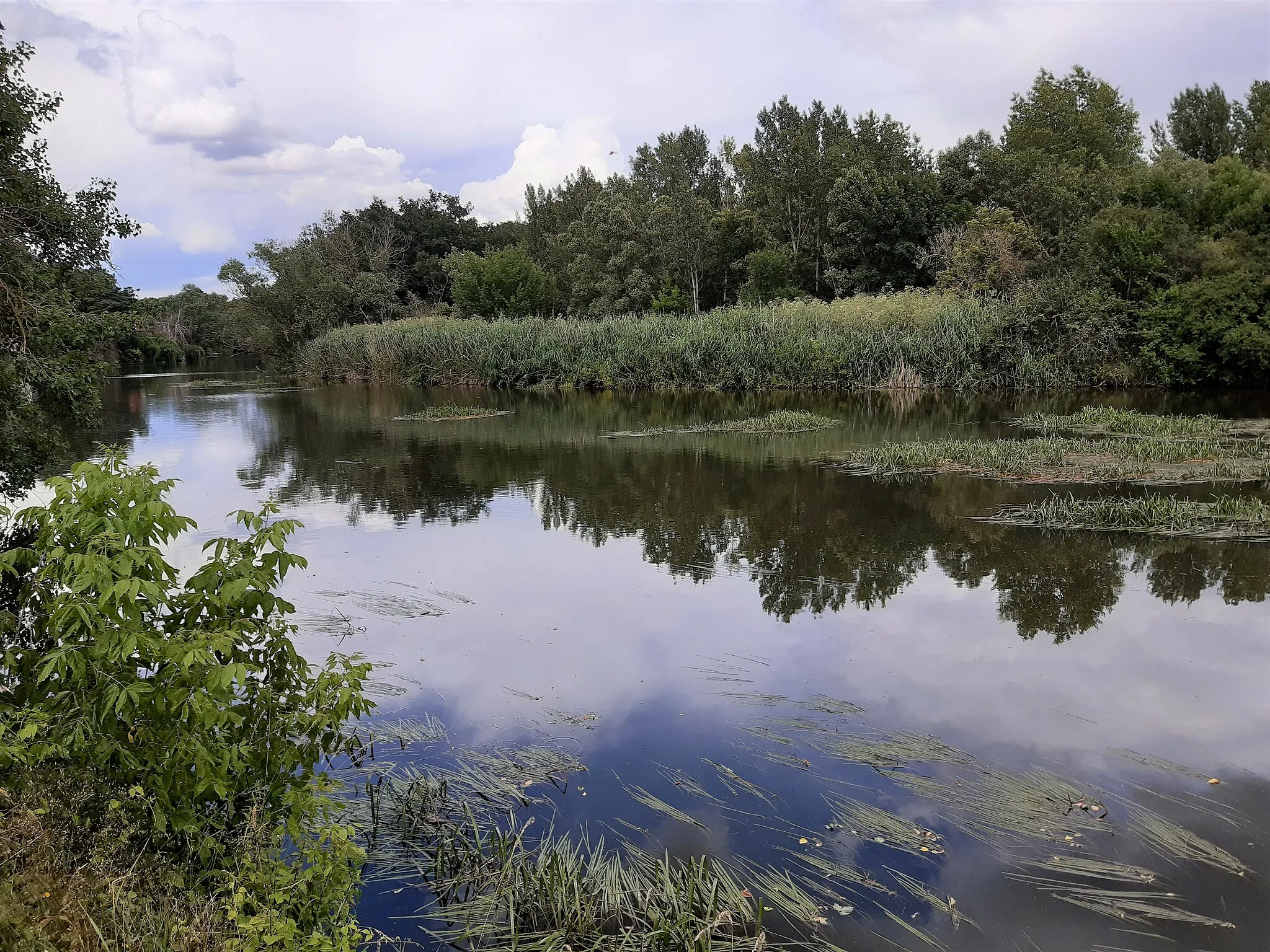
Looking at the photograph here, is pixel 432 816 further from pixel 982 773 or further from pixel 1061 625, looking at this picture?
pixel 1061 625

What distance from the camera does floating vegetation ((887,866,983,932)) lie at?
3396mm

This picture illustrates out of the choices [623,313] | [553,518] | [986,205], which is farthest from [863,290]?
[553,518]

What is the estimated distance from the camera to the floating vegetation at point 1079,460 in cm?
1146

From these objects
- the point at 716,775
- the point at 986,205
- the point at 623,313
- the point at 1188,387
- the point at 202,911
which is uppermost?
the point at 986,205

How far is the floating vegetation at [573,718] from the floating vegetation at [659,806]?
77cm

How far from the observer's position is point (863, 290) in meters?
38.9

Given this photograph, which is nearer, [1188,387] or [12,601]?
[12,601]

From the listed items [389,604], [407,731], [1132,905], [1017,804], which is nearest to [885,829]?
[1017,804]

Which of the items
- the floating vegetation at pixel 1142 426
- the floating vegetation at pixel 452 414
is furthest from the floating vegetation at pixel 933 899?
the floating vegetation at pixel 452 414

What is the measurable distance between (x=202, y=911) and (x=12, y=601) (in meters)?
4.52

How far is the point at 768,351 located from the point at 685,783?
22491mm

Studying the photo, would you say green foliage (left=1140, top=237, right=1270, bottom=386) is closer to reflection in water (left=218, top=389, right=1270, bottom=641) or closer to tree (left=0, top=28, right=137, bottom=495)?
reflection in water (left=218, top=389, right=1270, bottom=641)

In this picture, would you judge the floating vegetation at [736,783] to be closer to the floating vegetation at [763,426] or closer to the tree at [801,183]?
the floating vegetation at [763,426]

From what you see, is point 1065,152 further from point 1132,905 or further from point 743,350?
point 1132,905
